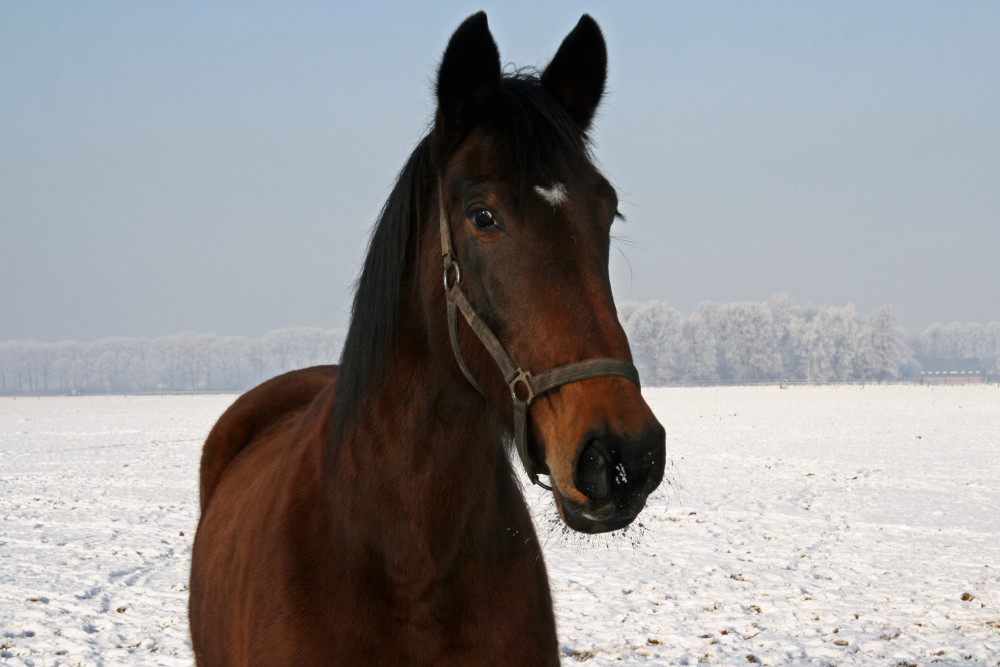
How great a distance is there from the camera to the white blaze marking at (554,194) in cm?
210

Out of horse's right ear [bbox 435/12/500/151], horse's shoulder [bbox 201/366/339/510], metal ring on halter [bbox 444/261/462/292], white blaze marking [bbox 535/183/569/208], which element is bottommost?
horse's shoulder [bbox 201/366/339/510]

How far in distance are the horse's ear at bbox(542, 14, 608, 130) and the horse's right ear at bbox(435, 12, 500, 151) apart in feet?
1.07

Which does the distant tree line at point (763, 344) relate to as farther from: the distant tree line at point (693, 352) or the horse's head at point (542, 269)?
the horse's head at point (542, 269)

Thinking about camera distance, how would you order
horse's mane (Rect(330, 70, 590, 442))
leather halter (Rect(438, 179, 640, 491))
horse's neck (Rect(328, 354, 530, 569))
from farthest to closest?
horse's neck (Rect(328, 354, 530, 569)) → horse's mane (Rect(330, 70, 590, 442)) → leather halter (Rect(438, 179, 640, 491))

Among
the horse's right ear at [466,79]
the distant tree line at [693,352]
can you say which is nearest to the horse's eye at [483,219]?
the horse's right ear at [466,79]

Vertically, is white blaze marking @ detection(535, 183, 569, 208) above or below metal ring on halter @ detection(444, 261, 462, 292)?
above

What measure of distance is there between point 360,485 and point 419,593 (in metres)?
0.38

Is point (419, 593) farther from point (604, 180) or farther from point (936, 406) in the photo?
point (936, 406)

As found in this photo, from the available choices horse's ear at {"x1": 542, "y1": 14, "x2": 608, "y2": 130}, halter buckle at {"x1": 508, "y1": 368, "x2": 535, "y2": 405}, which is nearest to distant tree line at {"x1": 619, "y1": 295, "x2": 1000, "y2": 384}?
horse's ear at {"x1": 542, "y1": 14, "x2": 608, "y2": 130}

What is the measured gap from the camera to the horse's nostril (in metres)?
1.75

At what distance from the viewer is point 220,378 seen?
152000mm

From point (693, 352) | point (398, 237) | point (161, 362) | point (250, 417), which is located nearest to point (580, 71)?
point (398, 237)

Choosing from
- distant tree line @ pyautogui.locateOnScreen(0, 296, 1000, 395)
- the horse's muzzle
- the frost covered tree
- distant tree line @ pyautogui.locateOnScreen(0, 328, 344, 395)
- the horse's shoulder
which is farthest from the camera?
distant tree line @ pyautogui.locateOnScreen(0, 328, 344, 395)

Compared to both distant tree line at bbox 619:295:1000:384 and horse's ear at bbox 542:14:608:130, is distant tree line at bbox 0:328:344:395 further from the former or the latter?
horse's ear at bbox 542:14:608:130
